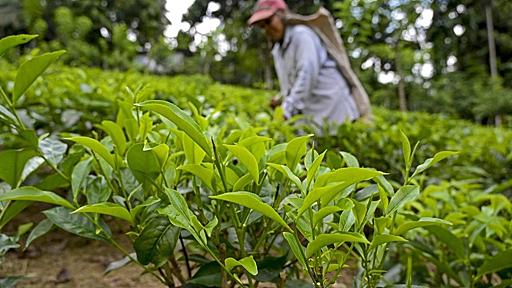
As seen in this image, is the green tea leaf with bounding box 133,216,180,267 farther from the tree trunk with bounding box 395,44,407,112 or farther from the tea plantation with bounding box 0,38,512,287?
the tree trunk with bounding box 395,44,407,112

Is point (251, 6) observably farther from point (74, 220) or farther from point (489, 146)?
point (74, 220)

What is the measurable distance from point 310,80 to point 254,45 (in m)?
12.3

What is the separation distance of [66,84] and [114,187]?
1.01 metres

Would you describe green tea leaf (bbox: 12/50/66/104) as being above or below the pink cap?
below

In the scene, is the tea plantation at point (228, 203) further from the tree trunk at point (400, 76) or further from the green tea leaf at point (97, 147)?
the tree trunk at point (400, 76)

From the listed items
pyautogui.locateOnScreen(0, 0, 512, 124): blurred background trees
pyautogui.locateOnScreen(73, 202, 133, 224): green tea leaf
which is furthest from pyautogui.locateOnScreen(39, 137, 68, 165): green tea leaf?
pyautogui.locateOnScreen(0, 0, 512, 124): blurred background trees

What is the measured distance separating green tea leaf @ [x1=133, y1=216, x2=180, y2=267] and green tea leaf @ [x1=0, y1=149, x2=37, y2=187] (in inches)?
8.9

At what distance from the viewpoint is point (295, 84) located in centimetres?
250

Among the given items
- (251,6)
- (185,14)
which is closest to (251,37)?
(251,6)

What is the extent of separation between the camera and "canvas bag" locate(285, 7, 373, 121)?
278 centimetres

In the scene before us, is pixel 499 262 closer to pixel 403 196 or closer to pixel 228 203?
pixel 403 196

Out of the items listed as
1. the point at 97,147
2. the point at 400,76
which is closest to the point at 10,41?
the point at 97,147

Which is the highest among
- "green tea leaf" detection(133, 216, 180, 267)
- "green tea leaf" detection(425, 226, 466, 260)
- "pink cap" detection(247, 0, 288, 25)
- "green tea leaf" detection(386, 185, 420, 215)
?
"pink cap" detection(247, 0, 288, 25)

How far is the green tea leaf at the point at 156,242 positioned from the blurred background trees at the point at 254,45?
7.66m
